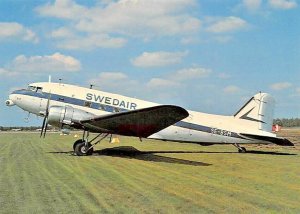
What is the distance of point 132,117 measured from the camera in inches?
750

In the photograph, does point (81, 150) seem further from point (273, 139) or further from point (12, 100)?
point (273, 139)

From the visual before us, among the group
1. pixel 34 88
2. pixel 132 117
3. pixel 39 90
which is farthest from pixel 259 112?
pixel 34 88

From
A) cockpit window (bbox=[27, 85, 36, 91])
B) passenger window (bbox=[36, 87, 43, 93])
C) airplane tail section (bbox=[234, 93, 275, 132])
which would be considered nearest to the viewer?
passenger window (bbox=[36, 87, 43, 93])

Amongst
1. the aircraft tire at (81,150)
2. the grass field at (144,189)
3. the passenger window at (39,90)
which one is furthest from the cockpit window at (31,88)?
the grass field at (144,189)

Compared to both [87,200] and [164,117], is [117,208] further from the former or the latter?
[164,117]

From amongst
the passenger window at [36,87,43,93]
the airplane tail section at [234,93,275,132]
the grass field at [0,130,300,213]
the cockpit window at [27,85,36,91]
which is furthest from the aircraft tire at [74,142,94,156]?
the airplane tail section at [234,93,275,132]

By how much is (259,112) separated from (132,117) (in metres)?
11.1

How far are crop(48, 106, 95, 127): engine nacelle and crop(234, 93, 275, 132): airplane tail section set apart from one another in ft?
37.6

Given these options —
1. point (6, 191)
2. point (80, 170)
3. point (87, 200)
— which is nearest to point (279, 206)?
point (87, 200)

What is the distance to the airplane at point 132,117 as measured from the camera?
64.1 feet

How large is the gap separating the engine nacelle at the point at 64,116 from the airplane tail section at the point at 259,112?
37.6ft

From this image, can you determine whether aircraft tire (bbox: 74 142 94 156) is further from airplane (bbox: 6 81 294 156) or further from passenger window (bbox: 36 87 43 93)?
passenger window (bbox: 36 87 43 93)

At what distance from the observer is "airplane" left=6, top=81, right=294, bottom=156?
19531 millimetres

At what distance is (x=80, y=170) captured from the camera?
14.4 meters
